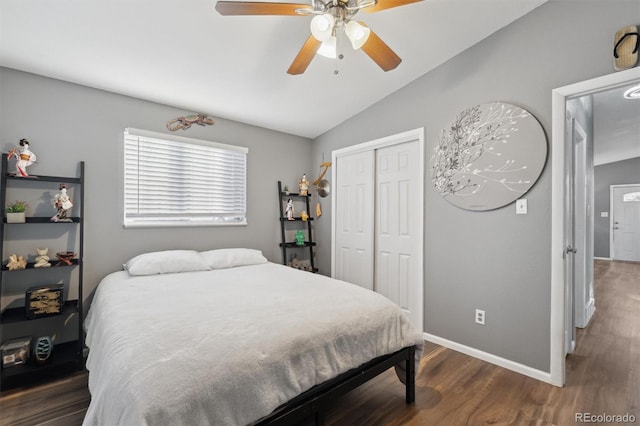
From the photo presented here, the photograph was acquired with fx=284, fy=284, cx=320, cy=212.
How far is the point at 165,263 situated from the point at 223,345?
1.73 metres

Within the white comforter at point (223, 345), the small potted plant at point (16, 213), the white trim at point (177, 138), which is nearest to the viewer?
the white comforter at point (223, 345)

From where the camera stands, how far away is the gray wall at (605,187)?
24.0 feet

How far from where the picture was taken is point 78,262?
2322mm

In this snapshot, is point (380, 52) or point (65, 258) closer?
point (380, 52)

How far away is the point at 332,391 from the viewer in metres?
1.50

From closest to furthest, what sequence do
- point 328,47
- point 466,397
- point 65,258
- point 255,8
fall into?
1. point 255,8
2. point 328,47
3. point 466,397
4. point 65,258

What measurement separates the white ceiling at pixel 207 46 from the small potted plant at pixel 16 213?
112cm

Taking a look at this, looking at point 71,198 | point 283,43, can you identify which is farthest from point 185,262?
point 283,43

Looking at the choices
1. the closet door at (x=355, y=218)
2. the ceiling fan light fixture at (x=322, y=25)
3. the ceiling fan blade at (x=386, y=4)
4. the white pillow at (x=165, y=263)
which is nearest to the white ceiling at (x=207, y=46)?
the ceiling fan blade at (x=386, y=4)

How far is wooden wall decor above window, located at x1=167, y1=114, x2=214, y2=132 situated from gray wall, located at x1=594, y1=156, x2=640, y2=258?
32.3 feet

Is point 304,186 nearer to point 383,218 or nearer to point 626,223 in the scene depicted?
point 383,218

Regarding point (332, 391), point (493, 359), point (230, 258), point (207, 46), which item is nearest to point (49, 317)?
point (230, 258)

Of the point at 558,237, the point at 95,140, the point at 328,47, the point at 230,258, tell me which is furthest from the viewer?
the point at 230,258

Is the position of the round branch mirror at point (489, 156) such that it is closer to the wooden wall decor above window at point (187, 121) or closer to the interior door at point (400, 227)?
the interior door at point (400, 227)
